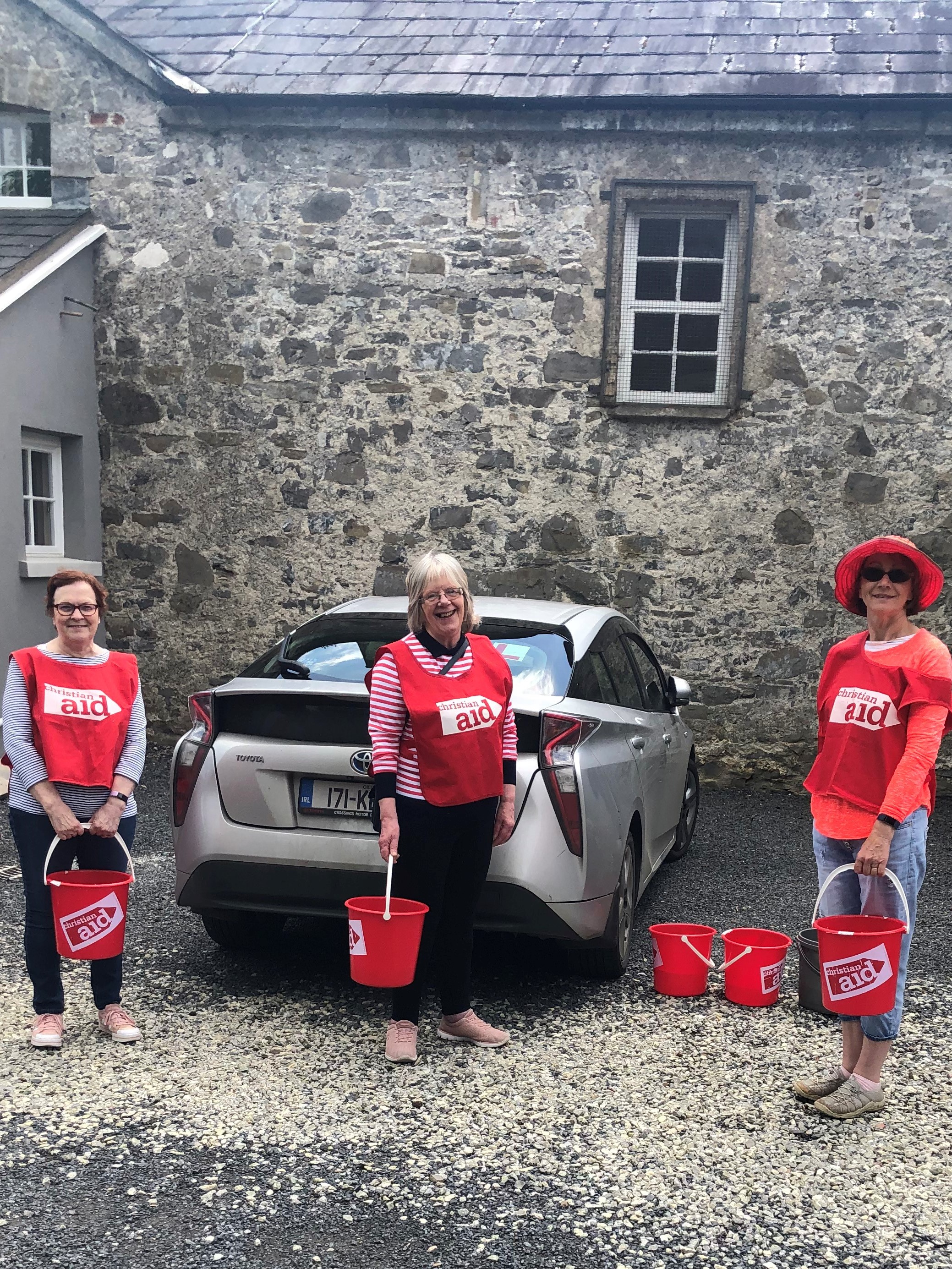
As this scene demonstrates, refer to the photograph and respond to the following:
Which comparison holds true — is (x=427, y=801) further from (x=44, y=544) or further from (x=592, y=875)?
(x=44, y=544)

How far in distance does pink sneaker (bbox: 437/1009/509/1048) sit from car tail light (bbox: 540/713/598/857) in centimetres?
70

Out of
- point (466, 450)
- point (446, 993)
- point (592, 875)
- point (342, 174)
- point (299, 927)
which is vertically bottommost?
point (299, 927)

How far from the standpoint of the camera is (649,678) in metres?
6.39

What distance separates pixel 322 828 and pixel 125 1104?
117 cm

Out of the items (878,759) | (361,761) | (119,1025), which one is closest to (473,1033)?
(361,761)

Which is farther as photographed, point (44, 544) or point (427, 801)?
point (44, 544)

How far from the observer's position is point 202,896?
4.54 metres

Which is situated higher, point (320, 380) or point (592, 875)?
point (320, 380)

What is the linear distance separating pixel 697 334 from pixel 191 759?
6.51 m

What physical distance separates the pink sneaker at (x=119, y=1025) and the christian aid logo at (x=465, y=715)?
62.8 inches

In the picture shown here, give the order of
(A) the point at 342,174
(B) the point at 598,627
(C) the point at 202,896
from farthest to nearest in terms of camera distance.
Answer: (A) the point at 342,174 < (B) the point at 598,627 < (C) the point at 202,896

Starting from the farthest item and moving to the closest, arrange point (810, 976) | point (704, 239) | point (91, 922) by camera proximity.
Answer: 1. point (704, 239)
2. point (810, 976)
3. point (91, 922)

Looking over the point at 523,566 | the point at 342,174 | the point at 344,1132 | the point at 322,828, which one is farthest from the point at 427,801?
the point at 342,174

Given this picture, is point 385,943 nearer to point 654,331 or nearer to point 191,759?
point 191,759
